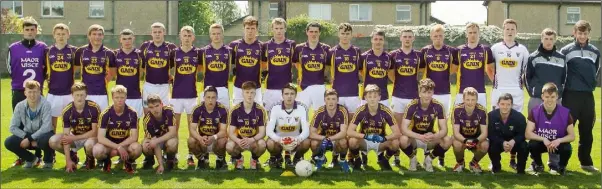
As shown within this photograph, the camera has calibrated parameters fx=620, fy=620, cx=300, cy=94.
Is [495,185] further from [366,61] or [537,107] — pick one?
[366,61]

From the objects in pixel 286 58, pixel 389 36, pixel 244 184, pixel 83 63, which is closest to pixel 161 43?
pixel 83 63

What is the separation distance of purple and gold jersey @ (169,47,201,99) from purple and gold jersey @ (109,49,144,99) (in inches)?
15.1

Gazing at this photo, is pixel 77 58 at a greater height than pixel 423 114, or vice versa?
pixel 77 58

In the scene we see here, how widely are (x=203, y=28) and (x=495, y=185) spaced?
1623 centimetres

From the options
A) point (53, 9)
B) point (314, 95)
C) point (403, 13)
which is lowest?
point (314, 95)

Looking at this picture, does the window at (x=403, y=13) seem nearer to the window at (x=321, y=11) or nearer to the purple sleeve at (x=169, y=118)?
the window at (x=321, y=11)

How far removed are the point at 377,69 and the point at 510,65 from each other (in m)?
1.53

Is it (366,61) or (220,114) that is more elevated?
(366,61)

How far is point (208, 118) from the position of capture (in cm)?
671

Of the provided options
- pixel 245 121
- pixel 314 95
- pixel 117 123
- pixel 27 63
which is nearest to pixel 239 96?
pixel 245 121

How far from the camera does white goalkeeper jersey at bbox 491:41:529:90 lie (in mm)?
7113

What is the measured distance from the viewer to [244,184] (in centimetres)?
587

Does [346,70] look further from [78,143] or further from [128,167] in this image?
[78,143]

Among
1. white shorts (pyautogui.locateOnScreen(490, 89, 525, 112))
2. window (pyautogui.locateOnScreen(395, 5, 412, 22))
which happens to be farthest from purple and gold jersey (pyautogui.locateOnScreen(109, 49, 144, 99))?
window (pyautogui.locateOnScreen(395, 5, 412, 22))
